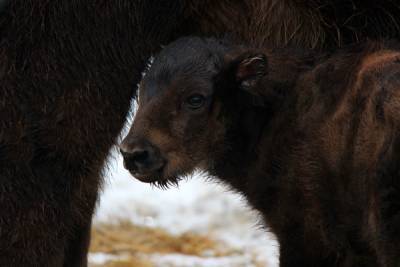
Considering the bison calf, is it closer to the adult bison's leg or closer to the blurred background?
the adult bison's leg

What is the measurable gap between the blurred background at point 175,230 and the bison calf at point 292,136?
263 centimetres

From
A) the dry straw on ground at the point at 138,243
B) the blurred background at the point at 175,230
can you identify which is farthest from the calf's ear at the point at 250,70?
the dry straw on ground at the point at 138,243

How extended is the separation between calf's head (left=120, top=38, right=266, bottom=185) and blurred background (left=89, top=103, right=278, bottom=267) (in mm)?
2704

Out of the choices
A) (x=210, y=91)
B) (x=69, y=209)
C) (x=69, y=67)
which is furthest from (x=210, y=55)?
(x=69, y=209)

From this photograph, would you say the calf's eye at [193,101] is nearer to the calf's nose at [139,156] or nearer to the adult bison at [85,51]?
the calf's nose at [139,156]

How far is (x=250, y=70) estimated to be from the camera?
532 centimetres

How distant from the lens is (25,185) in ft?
18.4

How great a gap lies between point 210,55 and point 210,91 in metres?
0.17

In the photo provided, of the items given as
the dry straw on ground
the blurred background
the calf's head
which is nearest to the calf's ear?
the calf's head

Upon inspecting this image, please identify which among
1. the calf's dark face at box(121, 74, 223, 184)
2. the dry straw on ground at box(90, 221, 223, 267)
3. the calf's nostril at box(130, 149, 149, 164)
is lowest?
the calf's nostril at box(130, 149, 149, 164)

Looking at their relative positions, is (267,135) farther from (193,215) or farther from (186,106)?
(193,215)

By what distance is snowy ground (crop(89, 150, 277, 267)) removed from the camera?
27.9ft

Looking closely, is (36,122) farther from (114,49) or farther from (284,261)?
(284,261)

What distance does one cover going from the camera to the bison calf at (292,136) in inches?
191
